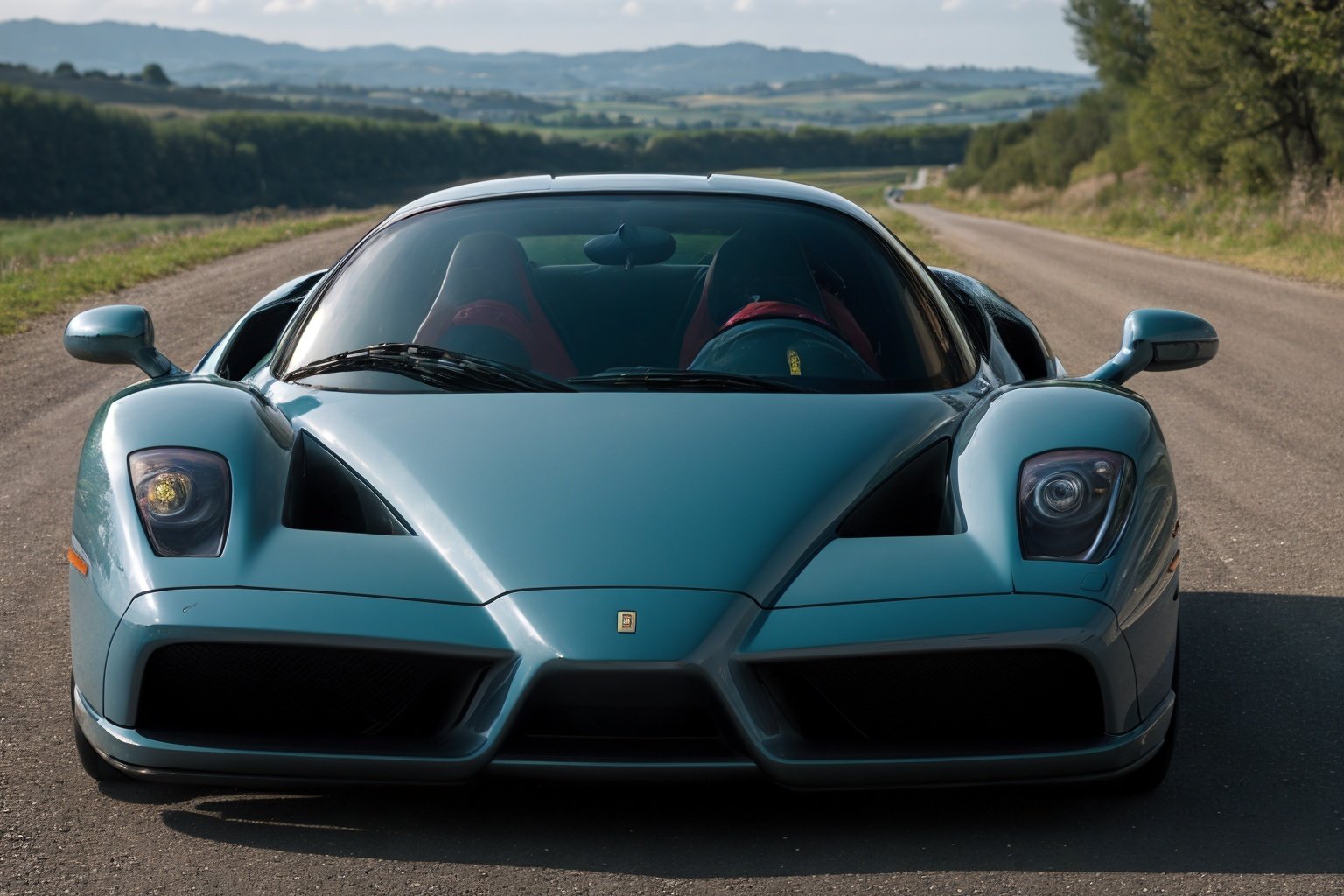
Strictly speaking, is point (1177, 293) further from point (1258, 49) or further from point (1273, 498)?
point (1258, 49)

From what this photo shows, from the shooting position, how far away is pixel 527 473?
2.81 m

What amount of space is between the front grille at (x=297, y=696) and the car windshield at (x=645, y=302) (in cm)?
94

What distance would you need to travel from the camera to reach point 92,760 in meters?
2.75

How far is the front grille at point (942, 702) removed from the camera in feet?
8.13

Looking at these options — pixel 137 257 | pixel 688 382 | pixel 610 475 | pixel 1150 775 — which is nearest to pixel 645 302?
pixel 688 382

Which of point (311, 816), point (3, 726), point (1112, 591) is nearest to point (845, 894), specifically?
point (1112, 591)

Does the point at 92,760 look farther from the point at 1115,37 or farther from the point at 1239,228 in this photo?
the point at 1115,37

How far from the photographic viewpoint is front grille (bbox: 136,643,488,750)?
2.48 m

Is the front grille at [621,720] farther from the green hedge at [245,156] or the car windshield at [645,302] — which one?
the green hedge at [245,156]

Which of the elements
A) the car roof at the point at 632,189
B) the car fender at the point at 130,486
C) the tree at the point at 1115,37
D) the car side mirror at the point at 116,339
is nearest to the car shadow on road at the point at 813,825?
the car fender at the point at 130,486

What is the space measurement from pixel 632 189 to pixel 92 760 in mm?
2053

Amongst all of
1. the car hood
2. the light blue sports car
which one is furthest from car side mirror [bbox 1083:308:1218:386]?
the car hood

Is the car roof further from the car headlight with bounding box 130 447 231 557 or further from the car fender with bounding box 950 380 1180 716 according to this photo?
the car headlight with bounding box 130 447 231 557

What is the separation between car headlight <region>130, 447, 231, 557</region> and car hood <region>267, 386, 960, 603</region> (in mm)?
259
